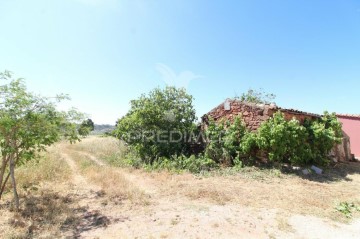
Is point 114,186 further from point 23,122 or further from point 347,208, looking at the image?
point 347,208

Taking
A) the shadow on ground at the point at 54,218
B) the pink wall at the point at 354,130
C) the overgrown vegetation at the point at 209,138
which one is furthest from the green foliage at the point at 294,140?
the pink wall at the point at 354,130

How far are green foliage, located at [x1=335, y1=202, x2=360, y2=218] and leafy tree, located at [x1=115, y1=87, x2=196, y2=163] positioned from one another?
26.7 feet

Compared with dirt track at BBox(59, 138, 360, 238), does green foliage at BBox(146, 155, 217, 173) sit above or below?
above

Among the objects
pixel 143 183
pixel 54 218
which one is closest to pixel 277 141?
pixel 143 183

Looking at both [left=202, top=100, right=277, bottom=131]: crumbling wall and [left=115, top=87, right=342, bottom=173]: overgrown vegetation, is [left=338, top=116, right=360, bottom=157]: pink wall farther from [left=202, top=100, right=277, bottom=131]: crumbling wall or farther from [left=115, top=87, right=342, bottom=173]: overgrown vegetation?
[left=202, top=100, right=277, bottom=131]: crumbling wall

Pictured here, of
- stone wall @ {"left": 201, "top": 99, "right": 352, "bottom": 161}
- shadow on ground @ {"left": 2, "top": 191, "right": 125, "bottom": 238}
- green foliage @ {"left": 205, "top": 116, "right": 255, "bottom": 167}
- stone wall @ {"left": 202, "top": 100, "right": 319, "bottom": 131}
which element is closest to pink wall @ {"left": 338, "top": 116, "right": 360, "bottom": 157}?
stone wall @ {"left": 201, "top": 99, "right": 352, "bottom": 161}

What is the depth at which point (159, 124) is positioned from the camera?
45.6ft

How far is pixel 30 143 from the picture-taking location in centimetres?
646

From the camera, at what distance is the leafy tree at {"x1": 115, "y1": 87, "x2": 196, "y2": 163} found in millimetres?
13633

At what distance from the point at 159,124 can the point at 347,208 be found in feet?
31.1

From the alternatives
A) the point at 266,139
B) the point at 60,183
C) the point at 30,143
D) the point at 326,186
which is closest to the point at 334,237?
the point at 326,186

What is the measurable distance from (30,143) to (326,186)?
Answer: 9.92 meters

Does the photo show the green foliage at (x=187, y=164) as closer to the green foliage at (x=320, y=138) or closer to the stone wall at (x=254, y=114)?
the stone wall at (x=254, y=114)

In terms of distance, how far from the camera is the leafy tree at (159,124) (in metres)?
13.6
